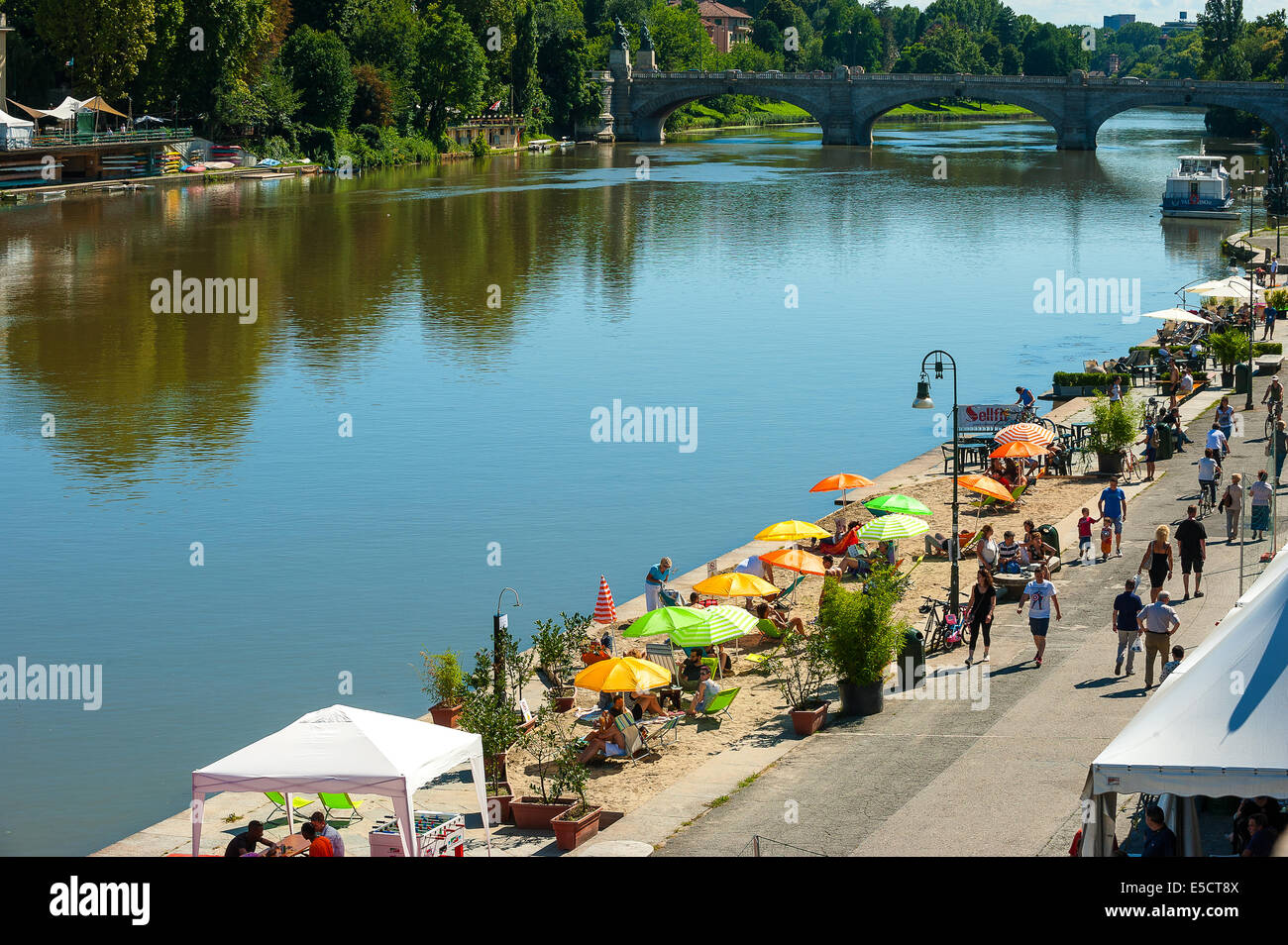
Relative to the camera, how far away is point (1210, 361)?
144ft

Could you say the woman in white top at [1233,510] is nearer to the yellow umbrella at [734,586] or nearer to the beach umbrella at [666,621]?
the yellow umbrella at [734,586]

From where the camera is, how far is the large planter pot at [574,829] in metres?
15.7

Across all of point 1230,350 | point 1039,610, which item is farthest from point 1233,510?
point 1230,350

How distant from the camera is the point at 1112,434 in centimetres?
3162

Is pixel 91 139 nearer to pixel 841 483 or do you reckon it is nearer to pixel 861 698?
pixel 841 483

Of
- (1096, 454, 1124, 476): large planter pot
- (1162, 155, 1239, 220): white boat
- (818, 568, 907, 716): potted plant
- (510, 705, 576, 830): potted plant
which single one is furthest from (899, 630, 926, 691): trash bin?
(1162, 155, 1239, 220): white boat

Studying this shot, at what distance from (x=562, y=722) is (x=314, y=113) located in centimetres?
9651

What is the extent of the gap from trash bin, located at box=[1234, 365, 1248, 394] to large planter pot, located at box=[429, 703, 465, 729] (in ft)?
81.6

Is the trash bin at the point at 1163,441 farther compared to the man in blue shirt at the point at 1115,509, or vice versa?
the trash bin at the point at 1163,441

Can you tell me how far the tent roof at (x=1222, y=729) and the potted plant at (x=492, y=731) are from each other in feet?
24.0

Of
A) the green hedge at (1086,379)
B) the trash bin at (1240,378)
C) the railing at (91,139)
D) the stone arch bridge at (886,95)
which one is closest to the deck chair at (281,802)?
the green hedge at (1086,379)

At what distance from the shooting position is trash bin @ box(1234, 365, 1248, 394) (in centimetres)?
3803

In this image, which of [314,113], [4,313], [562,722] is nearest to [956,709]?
[562,722]
